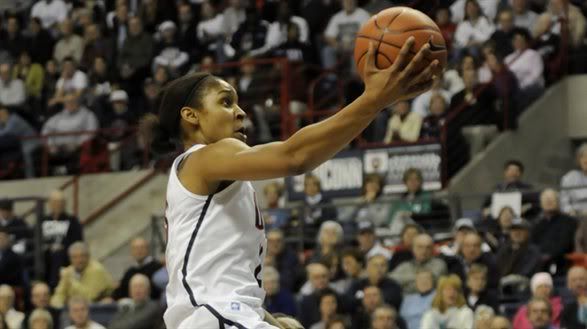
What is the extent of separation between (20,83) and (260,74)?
4.44 m

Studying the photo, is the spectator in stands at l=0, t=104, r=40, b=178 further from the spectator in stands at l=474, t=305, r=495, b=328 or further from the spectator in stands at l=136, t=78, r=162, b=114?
the spectator in stands at l=474, t=305, r=495, b=328

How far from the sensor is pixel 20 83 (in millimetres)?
21578

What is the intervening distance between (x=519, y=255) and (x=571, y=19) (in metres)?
4.77

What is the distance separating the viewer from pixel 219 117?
20.6ft

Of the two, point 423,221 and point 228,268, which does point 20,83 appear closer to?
point 423,221

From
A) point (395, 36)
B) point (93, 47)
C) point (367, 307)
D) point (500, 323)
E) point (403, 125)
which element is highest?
point (395, 36)

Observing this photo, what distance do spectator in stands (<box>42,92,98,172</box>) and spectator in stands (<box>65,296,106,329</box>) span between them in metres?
6.29

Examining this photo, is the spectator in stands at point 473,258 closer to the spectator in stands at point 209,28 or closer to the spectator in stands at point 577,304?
the spectator in stands at point 577,304

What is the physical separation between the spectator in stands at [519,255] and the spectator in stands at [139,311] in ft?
10.7

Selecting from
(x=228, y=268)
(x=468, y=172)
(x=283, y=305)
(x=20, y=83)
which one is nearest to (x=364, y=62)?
(x=228, y=268)

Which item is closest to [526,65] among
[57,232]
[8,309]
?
[57,232]

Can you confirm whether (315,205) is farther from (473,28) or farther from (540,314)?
(540,314)

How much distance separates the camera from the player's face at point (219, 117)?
20.6ft

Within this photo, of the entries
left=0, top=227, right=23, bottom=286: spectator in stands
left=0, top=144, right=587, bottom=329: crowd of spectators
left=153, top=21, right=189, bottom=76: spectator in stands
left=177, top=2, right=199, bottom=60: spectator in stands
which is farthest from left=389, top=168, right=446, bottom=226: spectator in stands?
left=177, top=2, right=199, bottom=60: spectator in stands
